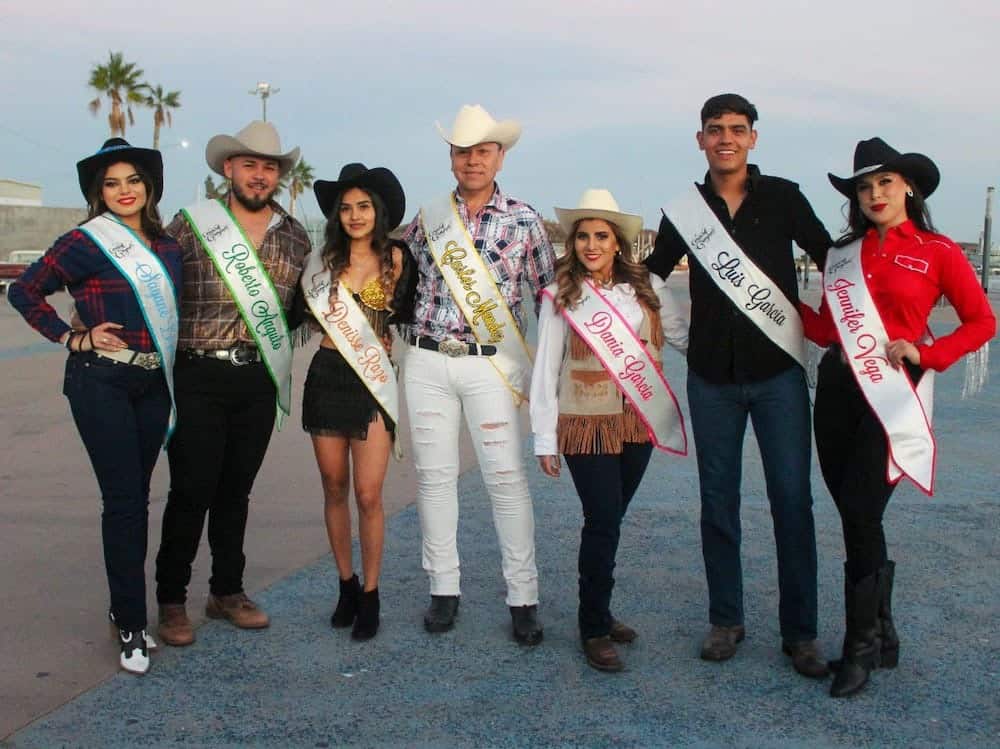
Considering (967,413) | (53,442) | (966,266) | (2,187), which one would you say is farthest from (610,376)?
(2,187)

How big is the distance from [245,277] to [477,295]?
88cm

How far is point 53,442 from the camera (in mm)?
7605

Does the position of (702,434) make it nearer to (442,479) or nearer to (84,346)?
(442,479)

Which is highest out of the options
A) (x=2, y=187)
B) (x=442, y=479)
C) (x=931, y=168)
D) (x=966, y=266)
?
(x=2, y=187)

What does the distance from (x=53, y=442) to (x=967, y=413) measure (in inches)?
288

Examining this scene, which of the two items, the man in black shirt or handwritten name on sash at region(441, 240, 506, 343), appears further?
handwritten name on sash at region(441, 240, 506, 343)

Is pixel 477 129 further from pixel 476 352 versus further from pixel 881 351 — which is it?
pixel 881 351

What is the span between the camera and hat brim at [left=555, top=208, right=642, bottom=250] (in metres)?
3.83

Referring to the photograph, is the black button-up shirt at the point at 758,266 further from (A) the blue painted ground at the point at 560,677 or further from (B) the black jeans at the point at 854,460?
(A) the blue painted ground at the point at 560,677

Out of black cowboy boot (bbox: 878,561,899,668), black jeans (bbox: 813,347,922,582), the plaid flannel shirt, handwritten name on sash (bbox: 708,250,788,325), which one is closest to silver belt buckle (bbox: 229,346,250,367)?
the plaid flannel shirt

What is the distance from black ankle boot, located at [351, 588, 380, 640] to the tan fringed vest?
0.95 meters

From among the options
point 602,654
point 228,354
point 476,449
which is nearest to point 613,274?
point 476,449

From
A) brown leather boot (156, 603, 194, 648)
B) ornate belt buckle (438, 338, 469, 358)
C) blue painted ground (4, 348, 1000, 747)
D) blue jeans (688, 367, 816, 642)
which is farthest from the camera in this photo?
ornate belt buckle (438, 338, 469, 358)

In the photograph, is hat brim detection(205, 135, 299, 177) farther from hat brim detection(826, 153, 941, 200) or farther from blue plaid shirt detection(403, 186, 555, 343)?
hat brim detection(826, 153, 941, 200)
